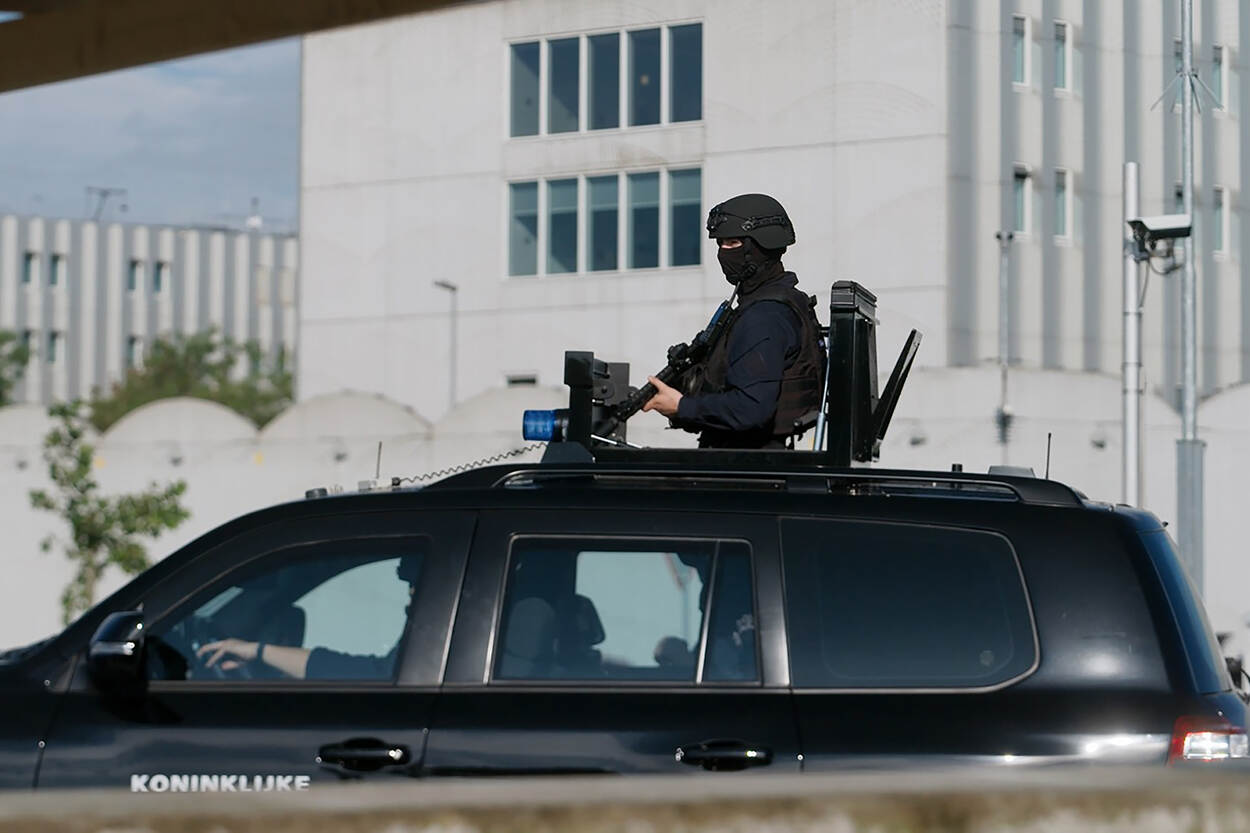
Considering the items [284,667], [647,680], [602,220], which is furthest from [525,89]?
[647,680]

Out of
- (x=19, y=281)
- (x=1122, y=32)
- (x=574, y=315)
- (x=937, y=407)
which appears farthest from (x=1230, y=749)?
(x=19, y=281)

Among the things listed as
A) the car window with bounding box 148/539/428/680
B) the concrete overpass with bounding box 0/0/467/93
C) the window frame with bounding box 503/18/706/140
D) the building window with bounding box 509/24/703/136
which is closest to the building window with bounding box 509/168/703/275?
the window frame with bounding box 503/18/706/140

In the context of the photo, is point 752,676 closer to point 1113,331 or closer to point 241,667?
point 241,667

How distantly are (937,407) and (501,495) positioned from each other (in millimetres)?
29589

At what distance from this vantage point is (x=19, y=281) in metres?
83.5

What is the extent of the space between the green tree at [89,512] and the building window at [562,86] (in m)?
12.4

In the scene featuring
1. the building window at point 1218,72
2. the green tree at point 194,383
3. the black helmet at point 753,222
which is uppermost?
the building window at point 1218,72

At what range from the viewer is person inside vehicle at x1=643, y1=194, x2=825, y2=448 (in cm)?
615

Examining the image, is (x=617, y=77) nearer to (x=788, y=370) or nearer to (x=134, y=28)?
(x=134, y=28)

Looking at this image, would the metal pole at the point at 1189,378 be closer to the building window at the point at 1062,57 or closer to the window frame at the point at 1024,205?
the building window at the point at 1062,57

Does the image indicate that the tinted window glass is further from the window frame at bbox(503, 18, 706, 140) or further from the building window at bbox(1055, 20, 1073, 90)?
the window frame at bbox(503, 18, 706, 140)

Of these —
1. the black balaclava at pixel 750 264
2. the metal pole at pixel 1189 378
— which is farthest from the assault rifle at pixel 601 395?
the metal pole at pixel 1189 378

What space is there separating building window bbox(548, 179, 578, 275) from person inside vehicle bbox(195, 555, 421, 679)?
38091 millimetres

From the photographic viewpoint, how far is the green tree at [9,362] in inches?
3199
